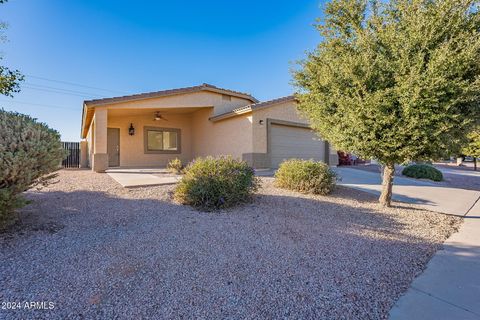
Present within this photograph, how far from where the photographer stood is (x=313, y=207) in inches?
229

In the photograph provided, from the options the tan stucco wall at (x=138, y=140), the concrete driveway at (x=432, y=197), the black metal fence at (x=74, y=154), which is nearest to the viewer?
the concrete driveway at (x=432, y=197)

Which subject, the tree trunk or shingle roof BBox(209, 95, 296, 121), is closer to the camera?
the tree trunk

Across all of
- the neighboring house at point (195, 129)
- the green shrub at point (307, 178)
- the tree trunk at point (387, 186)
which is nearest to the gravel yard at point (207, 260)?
the tree trunk at point (387, 186)

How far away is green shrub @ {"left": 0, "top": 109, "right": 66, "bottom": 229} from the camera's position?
3174mm

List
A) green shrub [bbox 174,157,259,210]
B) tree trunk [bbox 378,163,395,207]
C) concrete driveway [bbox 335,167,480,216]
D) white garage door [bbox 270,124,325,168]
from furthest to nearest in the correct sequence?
white garage door [bbox 270,124,325,168], concrete driveway [bbox 335,167,480,216], tree trunk [bbox 378,163,395,207], green shrub [bbox 174,157,259,210]

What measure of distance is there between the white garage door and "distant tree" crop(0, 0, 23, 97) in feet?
32.6

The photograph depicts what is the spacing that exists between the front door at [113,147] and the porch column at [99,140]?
149 inches

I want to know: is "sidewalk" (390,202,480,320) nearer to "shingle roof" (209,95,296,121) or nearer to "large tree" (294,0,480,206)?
"large tree" (294,0,480,206)

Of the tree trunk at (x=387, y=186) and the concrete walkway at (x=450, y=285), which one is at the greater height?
the tree trunk at (x=387, y=186)

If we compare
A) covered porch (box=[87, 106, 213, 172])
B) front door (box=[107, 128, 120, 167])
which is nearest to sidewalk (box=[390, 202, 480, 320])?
covered porch (box=[87, 106, 213, 172])

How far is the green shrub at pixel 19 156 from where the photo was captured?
3.17 metres

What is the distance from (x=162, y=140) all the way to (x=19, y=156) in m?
12.5

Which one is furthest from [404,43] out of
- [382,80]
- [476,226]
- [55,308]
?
[55,308]

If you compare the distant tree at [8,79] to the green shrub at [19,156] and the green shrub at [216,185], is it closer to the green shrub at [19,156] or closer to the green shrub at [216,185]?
the green shrub at [19,156]
